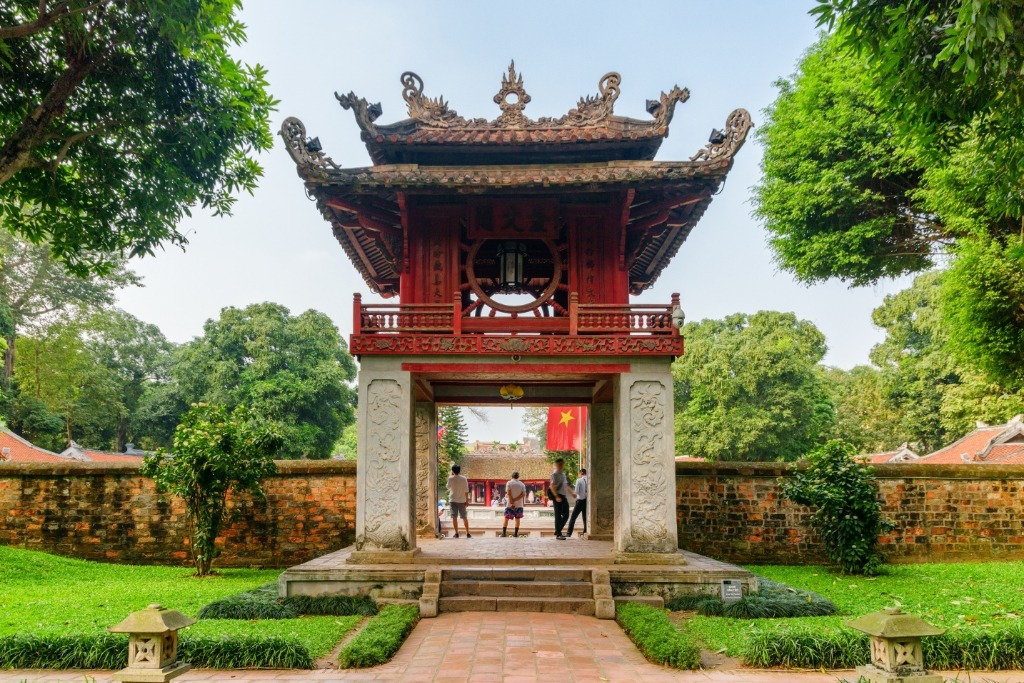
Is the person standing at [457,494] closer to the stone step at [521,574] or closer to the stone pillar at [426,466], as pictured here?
the stone pillar at [426,466]

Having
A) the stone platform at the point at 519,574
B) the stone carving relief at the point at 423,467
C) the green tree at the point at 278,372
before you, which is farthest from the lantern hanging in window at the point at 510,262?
the green tree at the point at 278,372

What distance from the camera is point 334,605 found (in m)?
8.62

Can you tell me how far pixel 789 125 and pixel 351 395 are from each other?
22803 mm

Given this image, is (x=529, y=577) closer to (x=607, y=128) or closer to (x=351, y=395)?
(x=607, y=128)

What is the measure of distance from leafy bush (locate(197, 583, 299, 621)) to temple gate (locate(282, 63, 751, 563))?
1.27 metres

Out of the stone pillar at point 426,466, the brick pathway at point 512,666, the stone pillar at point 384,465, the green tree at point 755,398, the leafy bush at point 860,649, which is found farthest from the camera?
the green tree at point 755,398

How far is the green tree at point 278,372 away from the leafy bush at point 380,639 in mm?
23728

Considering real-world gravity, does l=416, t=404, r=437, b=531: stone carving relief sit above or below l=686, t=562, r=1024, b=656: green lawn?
above

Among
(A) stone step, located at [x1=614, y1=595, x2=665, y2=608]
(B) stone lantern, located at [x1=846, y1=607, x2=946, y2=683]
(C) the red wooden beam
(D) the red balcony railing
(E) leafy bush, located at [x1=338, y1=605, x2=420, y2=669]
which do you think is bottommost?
(A) stone step, located at [x1=614, y1=595, x2=665, y2=608]

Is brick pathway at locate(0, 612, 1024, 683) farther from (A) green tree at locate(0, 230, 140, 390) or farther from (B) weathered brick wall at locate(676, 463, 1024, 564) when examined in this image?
(A) green tree at locate(0, 230, 140, 390)

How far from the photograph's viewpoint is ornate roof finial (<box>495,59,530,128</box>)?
37.1 ft

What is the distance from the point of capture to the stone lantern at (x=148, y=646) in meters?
4.65

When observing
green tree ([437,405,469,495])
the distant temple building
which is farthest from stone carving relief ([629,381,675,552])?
the distant temple building

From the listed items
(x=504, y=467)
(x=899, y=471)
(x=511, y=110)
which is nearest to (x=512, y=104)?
(x=511, y=110)
